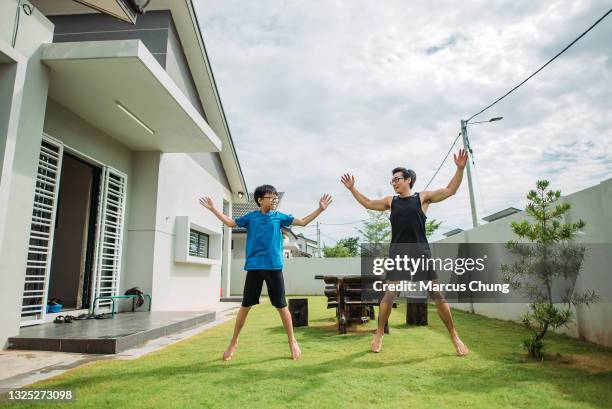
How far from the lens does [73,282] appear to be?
938 centimetres

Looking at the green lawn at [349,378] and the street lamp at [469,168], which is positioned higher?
the street lamp at [469,168]

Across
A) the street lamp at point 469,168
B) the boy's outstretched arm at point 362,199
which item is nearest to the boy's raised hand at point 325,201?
the boy's outstretched arm at point 362,199

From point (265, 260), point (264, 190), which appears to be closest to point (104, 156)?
point (264, 190)

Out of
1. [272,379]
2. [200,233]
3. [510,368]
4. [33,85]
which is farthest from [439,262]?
[33,85]

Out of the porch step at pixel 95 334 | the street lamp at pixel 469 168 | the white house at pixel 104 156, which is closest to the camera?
the porch step at pixel 95 334

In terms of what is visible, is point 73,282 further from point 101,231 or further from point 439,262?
point 439,262

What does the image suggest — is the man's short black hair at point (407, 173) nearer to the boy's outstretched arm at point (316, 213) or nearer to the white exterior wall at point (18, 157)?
the boy's outstretched arm at point (316, 213)

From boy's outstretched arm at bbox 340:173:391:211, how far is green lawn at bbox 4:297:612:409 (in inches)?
60.6

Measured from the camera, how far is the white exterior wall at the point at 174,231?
27.0 ft

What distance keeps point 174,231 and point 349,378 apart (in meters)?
6.99

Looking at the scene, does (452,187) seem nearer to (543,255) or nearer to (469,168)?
(543,255)

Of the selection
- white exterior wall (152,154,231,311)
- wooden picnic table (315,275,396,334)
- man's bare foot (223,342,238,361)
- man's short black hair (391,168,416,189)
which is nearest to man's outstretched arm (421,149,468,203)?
man's short black hair (391,168,416,189)

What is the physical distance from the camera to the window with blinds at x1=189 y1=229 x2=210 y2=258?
34.9ft

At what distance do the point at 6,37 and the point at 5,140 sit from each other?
121cm
